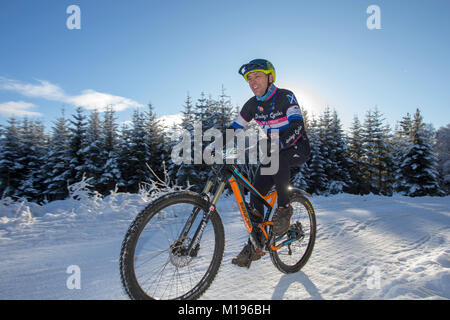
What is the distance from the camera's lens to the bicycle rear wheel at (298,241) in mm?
2920

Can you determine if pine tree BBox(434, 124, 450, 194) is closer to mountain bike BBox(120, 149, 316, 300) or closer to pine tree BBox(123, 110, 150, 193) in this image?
pine tree BBox(123, 110, 150, 193)

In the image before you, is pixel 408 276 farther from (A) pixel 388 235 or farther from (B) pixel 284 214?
(A) pixel 388 235

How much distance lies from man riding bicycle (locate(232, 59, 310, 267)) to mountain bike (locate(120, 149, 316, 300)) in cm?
15

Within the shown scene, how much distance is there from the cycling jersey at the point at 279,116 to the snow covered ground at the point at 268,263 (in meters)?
1.54

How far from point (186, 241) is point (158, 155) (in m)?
Result: 33.2

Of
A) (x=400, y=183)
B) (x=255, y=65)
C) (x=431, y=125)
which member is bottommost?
(x=400, y=183)

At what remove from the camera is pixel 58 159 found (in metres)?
35.2

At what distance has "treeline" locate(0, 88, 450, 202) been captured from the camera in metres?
29.7

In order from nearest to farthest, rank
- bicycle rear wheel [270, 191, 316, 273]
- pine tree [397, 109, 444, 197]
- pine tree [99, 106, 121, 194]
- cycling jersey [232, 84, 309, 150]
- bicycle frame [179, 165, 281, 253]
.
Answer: bicycle frame [179, 165, 281, 253], cycling jersey [232, 84, 309, 150], bicycle rear wheel [270, 191, 316, 273], pine tree [397, 109, 444, 197], pine tree [99, 106, 121, 194]

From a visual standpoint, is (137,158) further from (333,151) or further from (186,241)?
(186,241)

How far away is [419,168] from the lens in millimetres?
27469

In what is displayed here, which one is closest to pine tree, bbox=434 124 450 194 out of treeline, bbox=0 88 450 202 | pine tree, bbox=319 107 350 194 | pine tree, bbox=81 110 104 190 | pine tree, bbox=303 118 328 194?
treeline, bbox=0 88 450 202
